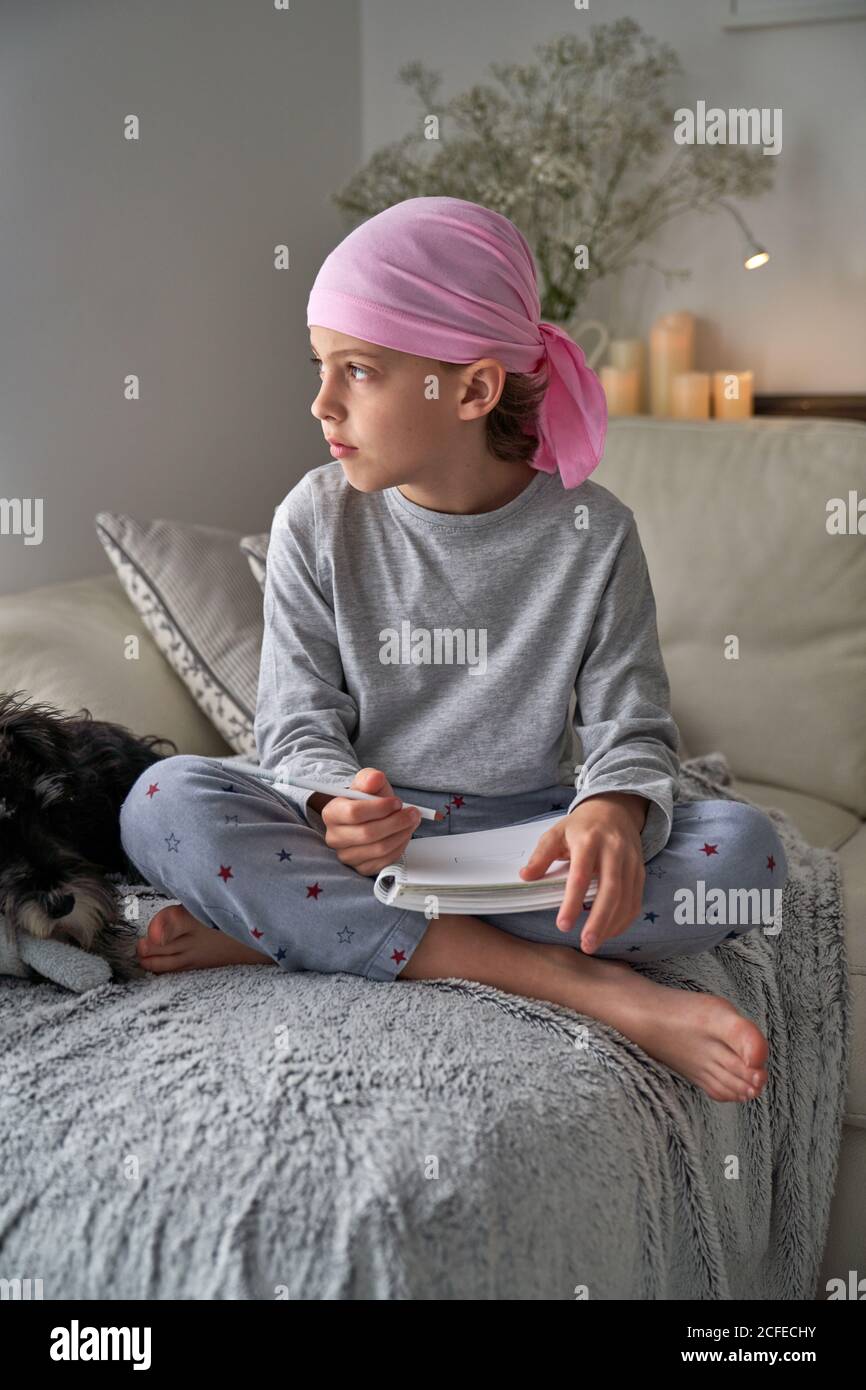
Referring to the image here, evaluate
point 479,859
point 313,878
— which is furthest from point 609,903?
point 313,878

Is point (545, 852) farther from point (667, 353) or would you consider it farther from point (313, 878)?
point (667, 353)

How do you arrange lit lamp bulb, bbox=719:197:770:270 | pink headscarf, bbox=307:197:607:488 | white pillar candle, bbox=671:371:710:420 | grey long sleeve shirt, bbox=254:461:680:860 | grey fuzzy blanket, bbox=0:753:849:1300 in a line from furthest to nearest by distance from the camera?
white pillar candle, bbox=671:371:710:420 → lit lamp bulb, bbox=719:197:770:270 → grey long sleeve shirt, bbox=254:461:680:860 → pink headscarf, bbox=307:197:607:488 → grey fuzzy blanket, bbox=0:753:849:1300

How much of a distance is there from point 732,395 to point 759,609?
0.64 metres

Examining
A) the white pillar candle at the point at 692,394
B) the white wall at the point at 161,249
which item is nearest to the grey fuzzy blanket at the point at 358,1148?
the white wall at the point at 161,249

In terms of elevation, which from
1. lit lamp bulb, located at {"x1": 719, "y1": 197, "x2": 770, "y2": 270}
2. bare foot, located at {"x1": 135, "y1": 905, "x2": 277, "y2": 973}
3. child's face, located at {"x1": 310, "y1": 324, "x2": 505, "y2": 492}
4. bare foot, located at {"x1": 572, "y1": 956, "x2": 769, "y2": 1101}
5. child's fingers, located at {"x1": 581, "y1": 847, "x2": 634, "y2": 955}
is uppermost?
lit lamp bulb, located at {"x1": 719, "y1": 197, "x2": 770, "y2": 270}

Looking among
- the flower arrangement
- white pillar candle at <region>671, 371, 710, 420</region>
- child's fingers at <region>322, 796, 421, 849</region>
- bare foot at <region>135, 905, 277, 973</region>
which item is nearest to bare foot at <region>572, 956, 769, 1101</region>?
child's fingers at <region>322, 796, 421, 849</region>

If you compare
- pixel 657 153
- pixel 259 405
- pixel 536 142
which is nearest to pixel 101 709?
pixel 259 405

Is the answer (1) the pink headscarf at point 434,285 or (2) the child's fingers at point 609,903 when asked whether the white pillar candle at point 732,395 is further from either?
(2) the child's fingers at point 609,903

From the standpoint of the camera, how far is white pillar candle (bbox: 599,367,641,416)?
239cm

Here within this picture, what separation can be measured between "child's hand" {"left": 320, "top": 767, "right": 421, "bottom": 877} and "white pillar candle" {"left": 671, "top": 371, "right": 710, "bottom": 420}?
1.40 m

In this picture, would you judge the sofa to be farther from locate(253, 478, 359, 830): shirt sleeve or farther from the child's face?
the child's face

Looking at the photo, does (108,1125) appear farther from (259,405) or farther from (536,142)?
(536,142)

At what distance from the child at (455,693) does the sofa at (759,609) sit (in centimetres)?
41

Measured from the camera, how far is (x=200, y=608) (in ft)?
5.67
